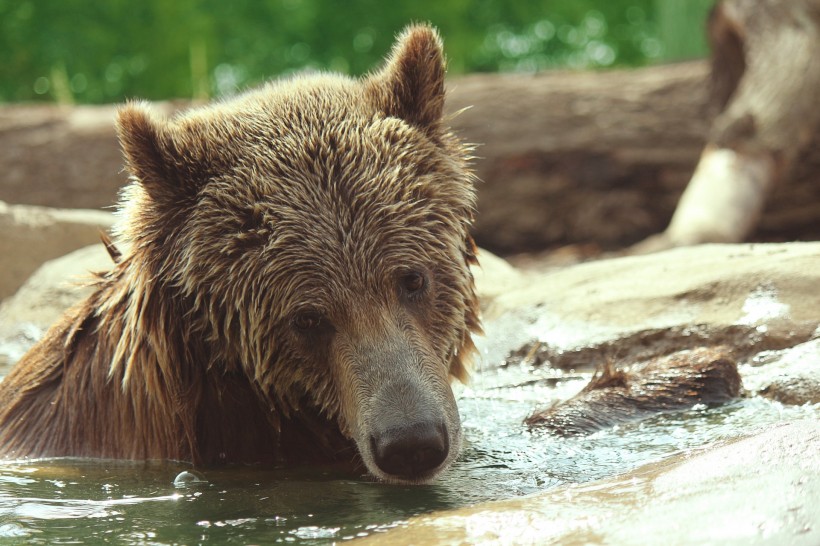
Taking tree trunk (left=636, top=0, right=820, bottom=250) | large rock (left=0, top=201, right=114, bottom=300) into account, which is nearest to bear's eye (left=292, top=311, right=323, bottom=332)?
large rock (left=0, top=201, right=114, bottom=300)

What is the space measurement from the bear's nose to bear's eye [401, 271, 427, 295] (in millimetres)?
665

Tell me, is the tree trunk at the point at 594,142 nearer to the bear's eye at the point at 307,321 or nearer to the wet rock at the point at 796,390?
the wet rock at the point at 796,390

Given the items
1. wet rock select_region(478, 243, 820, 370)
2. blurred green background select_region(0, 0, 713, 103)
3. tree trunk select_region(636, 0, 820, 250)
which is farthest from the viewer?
blurred green background select_region(0, 0, 713, 103)

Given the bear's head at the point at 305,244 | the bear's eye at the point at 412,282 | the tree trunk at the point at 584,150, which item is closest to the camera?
the bear's head at the point at 305,244

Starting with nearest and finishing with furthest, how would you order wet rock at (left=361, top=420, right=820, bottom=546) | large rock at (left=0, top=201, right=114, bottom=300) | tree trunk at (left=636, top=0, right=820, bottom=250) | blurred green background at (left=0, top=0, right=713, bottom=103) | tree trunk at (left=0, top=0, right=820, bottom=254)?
wet rock at (left=361, top=420, right=820, bottom=546)
large rock at (left=0, top=201, right=114, bottom=300)
tree trunk at (left=636, top=0, right=820, bottom=250)
tree trunk at (left=0, top=0, right=820, bottom=254)
blurred green background at (left=0, top=0, right=713, bottom=103)

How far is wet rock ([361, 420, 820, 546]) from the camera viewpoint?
2662mm

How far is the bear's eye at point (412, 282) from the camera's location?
13.4 feet

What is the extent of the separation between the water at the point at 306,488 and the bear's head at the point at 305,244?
0.21m

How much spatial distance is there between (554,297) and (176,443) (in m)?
2.53

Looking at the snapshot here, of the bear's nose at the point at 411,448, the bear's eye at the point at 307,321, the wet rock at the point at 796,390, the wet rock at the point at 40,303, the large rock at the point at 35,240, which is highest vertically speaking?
the large rock at the point at 35,240

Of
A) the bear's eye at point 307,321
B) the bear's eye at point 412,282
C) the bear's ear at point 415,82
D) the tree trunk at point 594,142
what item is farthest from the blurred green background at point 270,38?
the bear's eye at point 307,321

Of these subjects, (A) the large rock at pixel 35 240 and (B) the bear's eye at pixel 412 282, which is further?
(A) the large rock at pixel 35 240

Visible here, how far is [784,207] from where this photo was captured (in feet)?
35.9

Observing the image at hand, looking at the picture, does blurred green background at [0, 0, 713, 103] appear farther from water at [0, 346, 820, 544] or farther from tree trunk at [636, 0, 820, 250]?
water at [0, 346, 820, 544]
